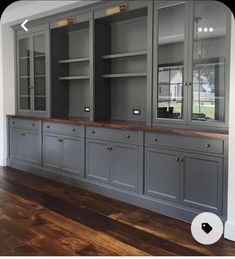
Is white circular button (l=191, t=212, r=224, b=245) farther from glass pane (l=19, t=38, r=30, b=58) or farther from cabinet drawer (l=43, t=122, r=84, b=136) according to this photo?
glass pane (l=19, t=38, r=30, b=58)

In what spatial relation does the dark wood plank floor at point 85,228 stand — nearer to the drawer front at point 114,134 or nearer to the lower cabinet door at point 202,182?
the lower cabinet door at point 202,182

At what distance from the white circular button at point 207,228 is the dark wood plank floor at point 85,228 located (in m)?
0.06

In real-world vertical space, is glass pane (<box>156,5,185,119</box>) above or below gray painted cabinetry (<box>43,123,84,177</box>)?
above

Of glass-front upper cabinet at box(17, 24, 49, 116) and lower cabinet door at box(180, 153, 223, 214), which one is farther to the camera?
glass-front upper cabinet at box(17, 24, 49, 116)

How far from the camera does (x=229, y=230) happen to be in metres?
2.72

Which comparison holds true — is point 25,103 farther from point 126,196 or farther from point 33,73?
point 126,196

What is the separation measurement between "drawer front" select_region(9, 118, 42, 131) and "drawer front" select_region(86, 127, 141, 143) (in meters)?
1.17

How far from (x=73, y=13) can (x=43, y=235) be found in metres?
2.94

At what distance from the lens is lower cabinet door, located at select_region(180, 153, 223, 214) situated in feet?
9.34

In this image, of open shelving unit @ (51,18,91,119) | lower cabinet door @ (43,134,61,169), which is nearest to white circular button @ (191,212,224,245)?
lower cabinet door @ (43,134,61,169)

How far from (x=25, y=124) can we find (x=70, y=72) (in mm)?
1138

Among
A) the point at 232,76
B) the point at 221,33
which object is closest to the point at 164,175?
the point at 232,76

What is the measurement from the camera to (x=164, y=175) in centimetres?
327

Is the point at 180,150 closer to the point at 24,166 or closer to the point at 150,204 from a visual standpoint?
the point at 150,204
